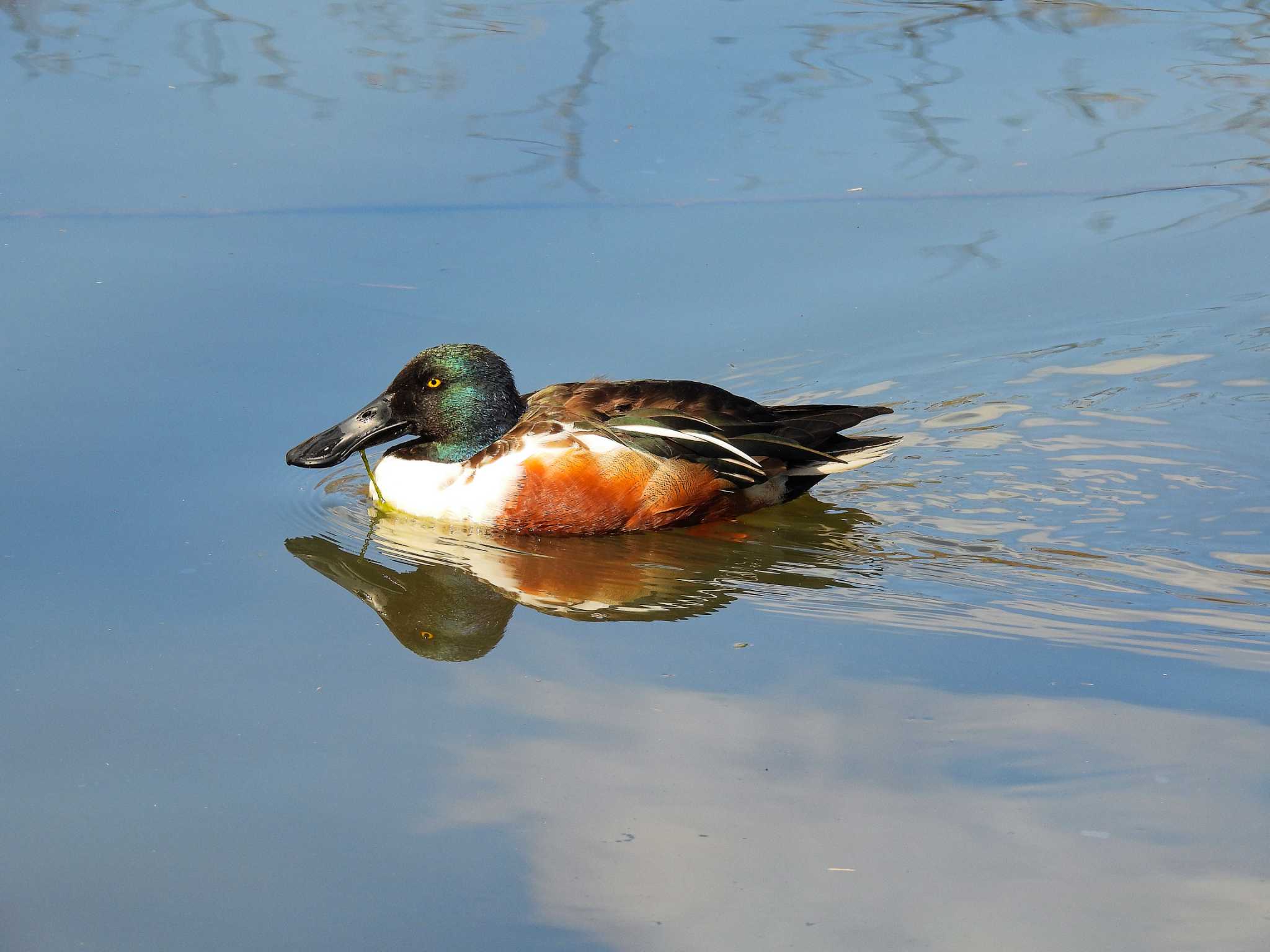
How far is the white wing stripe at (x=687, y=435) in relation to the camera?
21.7 feet

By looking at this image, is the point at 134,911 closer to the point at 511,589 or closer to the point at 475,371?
the point at 511,589

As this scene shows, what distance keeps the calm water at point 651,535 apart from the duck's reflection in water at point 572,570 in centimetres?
3

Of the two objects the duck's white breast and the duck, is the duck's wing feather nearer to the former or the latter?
the duck

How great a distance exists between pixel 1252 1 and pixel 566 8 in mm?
4884

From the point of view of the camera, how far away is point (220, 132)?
922 centimetres

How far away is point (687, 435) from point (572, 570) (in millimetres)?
839

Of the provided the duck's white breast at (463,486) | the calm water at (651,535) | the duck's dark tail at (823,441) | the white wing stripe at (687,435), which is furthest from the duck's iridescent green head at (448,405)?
the duck's dark tail at (823,441)

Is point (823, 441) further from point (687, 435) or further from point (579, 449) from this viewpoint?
point (579, 449)

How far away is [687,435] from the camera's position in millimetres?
6645

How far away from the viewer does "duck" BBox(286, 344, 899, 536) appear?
6.54 meters

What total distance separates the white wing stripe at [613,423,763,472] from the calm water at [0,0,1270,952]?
0.33m

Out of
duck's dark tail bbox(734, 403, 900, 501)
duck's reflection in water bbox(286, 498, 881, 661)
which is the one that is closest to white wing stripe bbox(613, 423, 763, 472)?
duck's dark tail bbox(734, 403, 900, 501)

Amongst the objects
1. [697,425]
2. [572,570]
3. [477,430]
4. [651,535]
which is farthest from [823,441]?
[477,430]

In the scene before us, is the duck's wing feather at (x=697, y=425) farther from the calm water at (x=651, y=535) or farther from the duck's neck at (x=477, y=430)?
the calm water at (x=651, y=535)
